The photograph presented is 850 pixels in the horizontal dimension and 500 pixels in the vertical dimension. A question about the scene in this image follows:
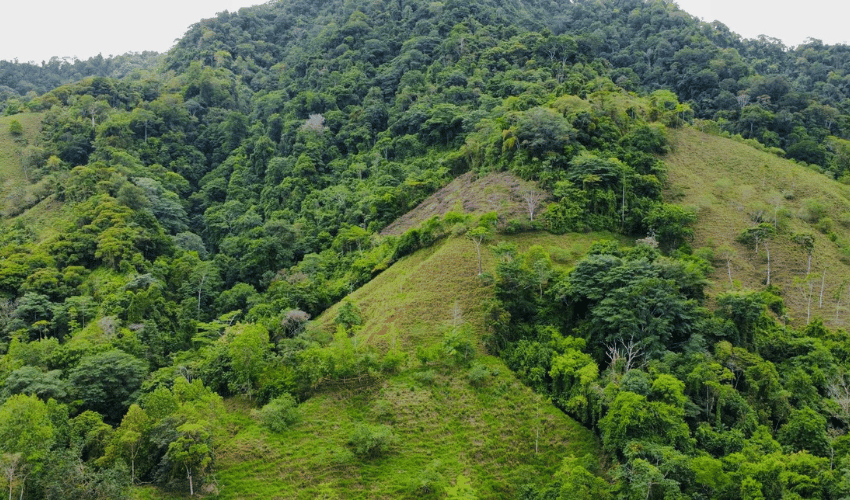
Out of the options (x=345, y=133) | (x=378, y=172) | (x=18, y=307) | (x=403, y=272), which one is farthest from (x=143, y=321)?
(x=345, y=133)

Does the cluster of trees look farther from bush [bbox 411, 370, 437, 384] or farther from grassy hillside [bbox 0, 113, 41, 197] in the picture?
grassy hillside [bbox 0, 113, 41, 197]

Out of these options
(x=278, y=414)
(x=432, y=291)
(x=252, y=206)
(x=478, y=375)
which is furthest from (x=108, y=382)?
(x=252, y=206)

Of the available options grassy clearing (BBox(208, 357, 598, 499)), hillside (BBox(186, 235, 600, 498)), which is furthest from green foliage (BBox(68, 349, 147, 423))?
grassy clearing (BBox(208, 357, 598, 499))

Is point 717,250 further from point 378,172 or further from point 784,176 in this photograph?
point 378,172

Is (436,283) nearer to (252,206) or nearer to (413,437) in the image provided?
(413,437)

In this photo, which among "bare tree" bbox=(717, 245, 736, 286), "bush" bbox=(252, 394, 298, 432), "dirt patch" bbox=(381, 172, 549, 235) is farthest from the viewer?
"dirt patch" bbox=(381, 172, 549, 235)

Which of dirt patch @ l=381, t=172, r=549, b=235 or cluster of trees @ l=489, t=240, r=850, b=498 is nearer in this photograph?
cluster of trees @ l=489, t=240, r=850, b=498

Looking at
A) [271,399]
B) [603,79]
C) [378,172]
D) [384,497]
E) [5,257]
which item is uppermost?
[603,79]
